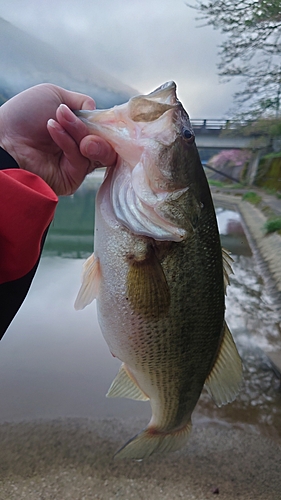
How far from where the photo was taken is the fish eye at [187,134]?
1.30 m

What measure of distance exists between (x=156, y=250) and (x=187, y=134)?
0.43 m

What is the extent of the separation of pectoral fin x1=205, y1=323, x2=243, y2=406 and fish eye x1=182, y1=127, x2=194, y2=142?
79 centimetres

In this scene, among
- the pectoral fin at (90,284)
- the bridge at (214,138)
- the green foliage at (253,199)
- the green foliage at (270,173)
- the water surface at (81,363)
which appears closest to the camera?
the pectoral fin at (90,284)

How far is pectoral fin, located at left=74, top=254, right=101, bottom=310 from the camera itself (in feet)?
4.59

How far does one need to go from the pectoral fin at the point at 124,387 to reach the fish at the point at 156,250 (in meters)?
0.07

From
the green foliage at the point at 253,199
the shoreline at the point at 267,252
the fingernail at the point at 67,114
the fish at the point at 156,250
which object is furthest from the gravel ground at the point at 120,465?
the green foliage at the point at 253,199

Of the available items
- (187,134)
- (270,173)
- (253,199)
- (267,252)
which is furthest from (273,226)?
(270,173)

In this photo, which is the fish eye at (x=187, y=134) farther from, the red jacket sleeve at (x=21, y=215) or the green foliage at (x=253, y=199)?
the green foliage at (x=253, y=199)

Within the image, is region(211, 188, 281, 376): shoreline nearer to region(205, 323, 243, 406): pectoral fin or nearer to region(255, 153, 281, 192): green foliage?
region(205, 323, 243, 406): pectoral fin

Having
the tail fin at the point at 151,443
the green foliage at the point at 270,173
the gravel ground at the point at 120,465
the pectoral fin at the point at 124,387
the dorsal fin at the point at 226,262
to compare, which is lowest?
the gravel ground at the point at 120,465

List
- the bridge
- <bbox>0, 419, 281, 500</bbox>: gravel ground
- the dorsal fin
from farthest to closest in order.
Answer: the bridge
<bbox>0, 419, 281, 500</bbox>: gravel ground
the dorsal fin

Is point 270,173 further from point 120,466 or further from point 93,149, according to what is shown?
point 93,149

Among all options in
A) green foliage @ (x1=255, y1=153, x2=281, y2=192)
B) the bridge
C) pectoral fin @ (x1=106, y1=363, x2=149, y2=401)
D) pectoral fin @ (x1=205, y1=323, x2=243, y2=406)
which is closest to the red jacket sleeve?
pectoral fin @ (x1=106, y1=363, x2=149, y2=401)

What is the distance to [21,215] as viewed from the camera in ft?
3.82
